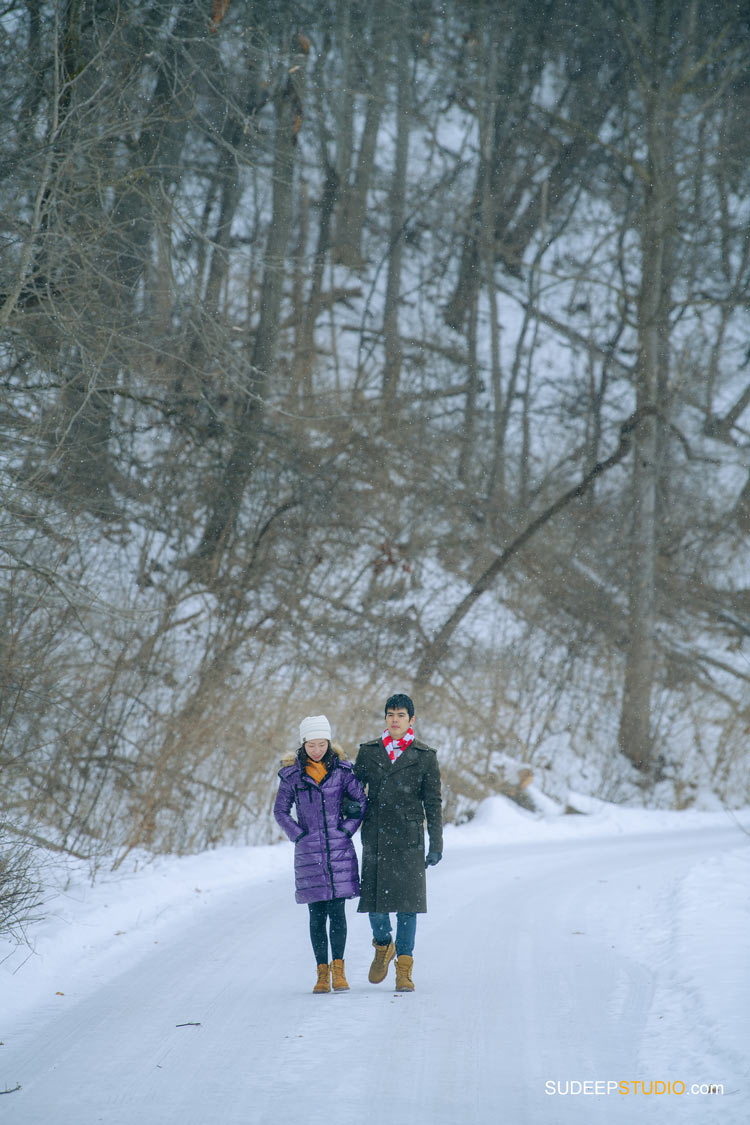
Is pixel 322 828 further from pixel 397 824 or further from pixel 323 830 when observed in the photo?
pixel 397 824

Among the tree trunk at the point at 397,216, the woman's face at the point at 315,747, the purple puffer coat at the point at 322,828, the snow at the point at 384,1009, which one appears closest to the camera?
the snow at the point at 384,1009

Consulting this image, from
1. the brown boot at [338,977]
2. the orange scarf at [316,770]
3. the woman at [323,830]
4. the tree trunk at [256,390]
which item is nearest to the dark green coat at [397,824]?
the woman at [323,830]

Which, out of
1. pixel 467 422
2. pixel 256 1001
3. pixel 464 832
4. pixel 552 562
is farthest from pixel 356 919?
pixel 467 422

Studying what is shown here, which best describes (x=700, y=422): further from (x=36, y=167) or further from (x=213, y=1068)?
(x=213, y=1068)

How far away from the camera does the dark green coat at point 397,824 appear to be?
223 inches

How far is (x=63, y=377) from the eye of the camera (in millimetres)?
10242

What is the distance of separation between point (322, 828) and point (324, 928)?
559mm

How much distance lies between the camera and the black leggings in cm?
571

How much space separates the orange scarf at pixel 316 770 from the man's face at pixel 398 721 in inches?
17.8

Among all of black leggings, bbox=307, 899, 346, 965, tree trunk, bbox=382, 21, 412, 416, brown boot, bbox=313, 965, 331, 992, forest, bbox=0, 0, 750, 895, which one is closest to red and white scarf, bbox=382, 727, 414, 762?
black leggings, bbox=307, 899, 346, 965

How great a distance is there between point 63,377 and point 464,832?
7.37 meters

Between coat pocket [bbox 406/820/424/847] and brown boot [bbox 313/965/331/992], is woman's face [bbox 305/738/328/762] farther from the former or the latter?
brown boot [bbox 313/965/331/992]

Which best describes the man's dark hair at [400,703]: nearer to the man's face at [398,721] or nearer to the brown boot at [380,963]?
the man's face at [398,721]

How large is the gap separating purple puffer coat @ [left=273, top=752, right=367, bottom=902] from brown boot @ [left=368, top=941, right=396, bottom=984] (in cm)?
45
